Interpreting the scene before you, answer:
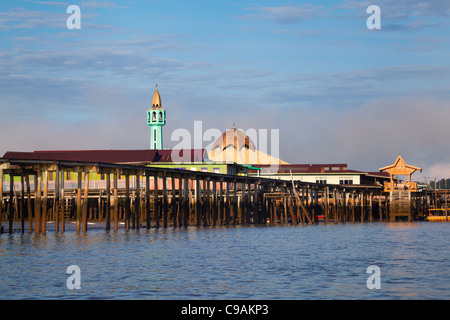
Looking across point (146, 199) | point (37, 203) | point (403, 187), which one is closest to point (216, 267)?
point (37, 203)

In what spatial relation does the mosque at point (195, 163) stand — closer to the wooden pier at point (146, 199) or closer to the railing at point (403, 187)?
the wooden pier at point (146, 199)

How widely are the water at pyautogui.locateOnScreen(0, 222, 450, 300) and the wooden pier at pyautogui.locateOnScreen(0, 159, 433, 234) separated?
5.34 meters

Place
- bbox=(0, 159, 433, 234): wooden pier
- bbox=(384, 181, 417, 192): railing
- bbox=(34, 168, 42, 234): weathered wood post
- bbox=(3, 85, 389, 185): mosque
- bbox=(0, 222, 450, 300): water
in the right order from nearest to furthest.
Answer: bbox=(0, 222, 450, 300): water
bbox=(34, 168, 42, 234): weathered wood post
bbox=(0, 159, 433, 234): wooden pier
bbox=(384, 181, 417, 192): railing
bbox=(3, 85, 389, 185): mosque

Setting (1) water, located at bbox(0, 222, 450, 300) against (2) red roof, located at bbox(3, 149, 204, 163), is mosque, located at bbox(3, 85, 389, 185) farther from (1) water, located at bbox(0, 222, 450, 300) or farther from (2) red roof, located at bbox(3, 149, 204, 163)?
(1) water, located at bbox(0, 222, 450, 300)

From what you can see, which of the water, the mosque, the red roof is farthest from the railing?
the water

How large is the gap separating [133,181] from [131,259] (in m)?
76.3

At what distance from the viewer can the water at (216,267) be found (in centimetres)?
3469

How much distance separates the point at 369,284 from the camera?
37125mm

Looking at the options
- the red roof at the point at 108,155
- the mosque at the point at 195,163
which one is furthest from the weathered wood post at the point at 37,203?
the red roof at the point at 108,155

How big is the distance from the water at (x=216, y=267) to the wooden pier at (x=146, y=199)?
17.5ft

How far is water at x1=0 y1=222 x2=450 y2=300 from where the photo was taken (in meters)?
34.7
